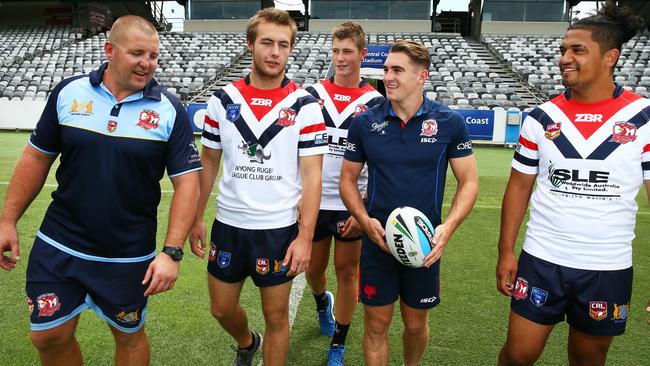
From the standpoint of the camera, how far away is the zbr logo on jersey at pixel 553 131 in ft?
8.14

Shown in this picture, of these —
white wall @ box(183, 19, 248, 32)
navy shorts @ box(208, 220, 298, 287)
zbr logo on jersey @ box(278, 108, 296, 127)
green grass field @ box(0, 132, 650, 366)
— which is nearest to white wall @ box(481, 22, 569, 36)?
white wall @ box(183, 19, 248, 32)

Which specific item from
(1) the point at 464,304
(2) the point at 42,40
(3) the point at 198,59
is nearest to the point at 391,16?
(3) the point at 198,59

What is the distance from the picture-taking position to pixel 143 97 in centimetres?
241

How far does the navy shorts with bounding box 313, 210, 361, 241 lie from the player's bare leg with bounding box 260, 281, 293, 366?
759mm

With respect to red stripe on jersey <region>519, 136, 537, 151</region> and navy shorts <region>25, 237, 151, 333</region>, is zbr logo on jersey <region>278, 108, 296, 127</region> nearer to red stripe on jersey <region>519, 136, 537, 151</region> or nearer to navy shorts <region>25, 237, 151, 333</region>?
navy shorts <region>25, 237, 151, 333</region>

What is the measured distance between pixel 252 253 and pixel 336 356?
102 cm

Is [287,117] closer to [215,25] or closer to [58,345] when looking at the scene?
[58,345]

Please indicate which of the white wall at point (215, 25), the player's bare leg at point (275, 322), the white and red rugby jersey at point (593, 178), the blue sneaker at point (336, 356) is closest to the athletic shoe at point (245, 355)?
the player's bare leg at point (275, 322)

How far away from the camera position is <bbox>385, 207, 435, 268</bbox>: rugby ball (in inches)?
102

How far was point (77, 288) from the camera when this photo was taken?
2434mm

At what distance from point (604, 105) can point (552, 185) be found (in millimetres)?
456

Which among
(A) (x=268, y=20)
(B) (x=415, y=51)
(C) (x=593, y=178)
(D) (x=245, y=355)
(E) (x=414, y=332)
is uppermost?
(A) (x=268, y=20)

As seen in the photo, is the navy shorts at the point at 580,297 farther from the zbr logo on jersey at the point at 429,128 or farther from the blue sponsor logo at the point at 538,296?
the zbr logo on jersey at the point at 429,128

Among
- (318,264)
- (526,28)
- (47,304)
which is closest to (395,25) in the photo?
(526,28)
